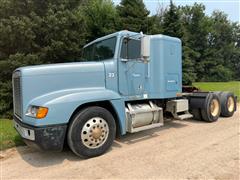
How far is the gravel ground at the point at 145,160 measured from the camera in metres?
3.52

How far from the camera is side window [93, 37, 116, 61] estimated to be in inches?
197

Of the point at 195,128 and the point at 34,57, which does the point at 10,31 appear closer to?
the point at 34,57

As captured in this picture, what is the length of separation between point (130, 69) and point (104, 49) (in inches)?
32.1

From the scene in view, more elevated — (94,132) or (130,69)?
(130,69)

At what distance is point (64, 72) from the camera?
4.27m

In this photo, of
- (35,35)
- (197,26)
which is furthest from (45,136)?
(197,26)

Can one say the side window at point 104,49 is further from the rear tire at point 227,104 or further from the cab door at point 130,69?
the rear tire at point 227,104

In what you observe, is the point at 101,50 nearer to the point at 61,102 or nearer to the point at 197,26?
the point at 61,102

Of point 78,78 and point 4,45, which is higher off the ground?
point 4,45

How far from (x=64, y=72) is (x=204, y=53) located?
41.7m

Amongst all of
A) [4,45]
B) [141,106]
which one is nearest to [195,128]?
[141,106]

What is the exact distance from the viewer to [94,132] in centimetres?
424

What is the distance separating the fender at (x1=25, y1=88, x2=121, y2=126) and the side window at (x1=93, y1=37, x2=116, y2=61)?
1.16 m

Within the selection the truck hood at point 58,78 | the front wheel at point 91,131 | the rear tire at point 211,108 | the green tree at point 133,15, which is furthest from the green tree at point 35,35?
the green tree at point 133,15
